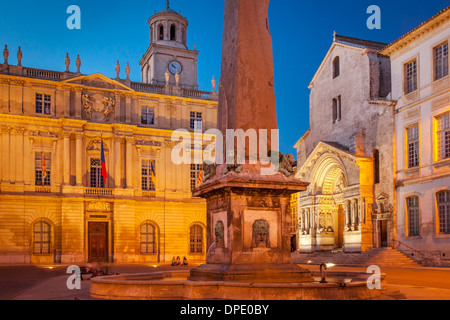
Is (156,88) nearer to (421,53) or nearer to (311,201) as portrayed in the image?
(311,201)

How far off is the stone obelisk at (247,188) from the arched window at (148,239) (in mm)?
29711

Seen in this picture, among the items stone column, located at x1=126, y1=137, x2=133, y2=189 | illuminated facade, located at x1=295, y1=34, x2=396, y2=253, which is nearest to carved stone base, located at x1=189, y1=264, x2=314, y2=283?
Answer: illuminated facade, located at x1=295, y1=34, x2=396, y2=253

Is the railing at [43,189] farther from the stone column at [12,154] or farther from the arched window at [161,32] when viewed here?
the arched window at [161,32]

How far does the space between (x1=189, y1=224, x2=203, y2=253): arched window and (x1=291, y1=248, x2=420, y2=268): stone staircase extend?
11.1 meters

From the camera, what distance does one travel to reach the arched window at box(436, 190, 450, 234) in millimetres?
24391

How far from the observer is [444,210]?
24.6m

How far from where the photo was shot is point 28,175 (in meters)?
37.3

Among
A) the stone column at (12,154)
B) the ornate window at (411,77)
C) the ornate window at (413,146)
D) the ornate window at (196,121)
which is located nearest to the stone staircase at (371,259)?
the ornate window at (413,146)

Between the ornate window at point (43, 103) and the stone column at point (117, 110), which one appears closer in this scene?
the ornate window at point (43, 103)

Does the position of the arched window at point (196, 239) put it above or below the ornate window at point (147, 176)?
below

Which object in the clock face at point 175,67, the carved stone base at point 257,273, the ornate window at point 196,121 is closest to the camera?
the carved stone base at point 257,273

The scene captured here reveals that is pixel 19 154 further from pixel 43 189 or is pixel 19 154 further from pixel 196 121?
pixel 196 121

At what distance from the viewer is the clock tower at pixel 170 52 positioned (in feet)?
159

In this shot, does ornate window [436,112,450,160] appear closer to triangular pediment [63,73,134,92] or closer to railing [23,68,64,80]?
triangular pediment [63,73,134,92]
